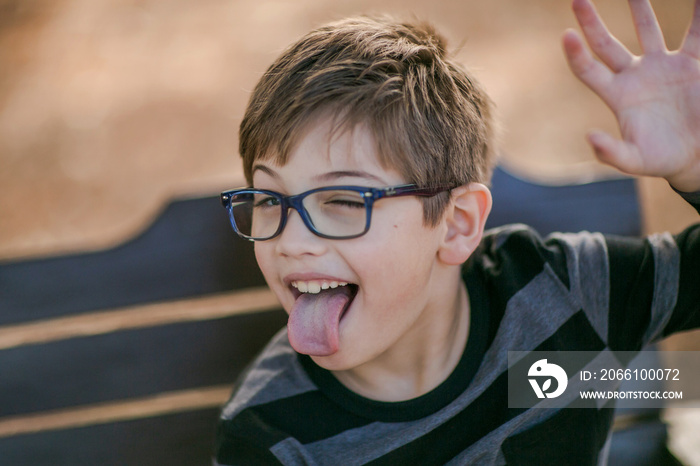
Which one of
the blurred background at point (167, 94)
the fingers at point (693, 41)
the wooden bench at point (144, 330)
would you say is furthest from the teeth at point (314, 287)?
the blurred background at point (167, 94)

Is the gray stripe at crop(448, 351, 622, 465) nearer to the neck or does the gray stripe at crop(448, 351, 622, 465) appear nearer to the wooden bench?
the neck

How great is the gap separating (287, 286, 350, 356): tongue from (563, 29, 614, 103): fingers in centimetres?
63

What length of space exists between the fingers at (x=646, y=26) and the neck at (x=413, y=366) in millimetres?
653

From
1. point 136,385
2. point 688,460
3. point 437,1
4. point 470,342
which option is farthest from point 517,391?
point 437,1

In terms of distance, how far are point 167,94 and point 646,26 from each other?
3.84 m

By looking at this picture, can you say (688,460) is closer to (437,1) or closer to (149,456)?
(149,456)

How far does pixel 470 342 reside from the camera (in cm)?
128

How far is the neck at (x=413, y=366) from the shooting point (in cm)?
127

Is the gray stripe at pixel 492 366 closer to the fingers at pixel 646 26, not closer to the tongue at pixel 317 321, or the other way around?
the tongue at pixel 317 321

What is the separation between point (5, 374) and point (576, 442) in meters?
1.39

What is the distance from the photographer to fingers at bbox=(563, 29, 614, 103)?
1.11m

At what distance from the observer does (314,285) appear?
112 centimetres
